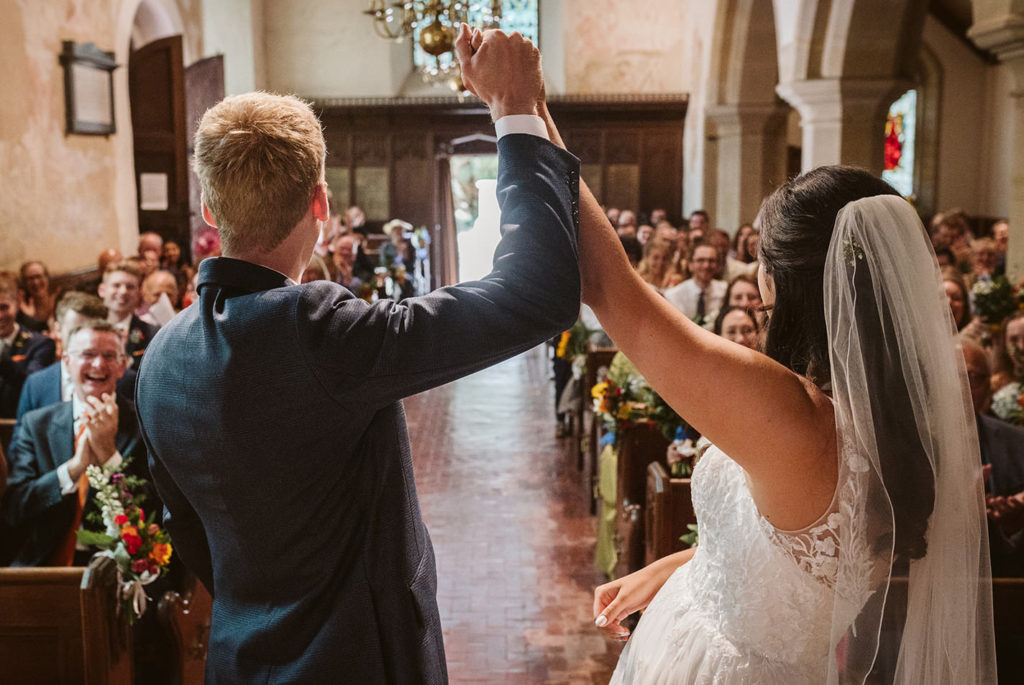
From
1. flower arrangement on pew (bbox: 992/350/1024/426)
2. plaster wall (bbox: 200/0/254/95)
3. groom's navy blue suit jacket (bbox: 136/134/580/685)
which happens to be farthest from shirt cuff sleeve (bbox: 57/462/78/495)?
plaster wall (bbox: 200/0/254/95)

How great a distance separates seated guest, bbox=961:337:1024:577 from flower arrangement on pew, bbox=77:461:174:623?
8.35 feet

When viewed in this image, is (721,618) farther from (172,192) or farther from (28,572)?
(172,192)

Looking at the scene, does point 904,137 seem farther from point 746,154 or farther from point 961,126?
point 746,154

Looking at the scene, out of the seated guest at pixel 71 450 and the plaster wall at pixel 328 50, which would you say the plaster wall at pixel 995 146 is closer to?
the plaster wall at pixel 328 50

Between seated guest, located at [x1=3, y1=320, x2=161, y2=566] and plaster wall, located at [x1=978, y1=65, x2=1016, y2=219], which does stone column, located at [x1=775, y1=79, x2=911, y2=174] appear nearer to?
seated guest, located at [x1=3, y1=320, x2=161, y2=566]

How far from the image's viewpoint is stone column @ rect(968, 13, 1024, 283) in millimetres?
5621

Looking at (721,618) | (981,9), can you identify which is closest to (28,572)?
(721,618)

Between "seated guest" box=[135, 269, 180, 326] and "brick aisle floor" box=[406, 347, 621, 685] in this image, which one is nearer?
"brick aisle floor" box=[406, 347, 621, 685]

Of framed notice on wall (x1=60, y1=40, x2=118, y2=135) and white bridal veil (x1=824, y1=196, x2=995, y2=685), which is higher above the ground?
framed notice on wall (x1=60, y1=40, x2=118, y2=135)

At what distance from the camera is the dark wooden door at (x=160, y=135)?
10.2 meters

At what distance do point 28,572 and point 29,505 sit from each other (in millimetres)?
806

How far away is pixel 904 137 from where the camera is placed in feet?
52.5

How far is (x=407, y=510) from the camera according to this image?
1570mm

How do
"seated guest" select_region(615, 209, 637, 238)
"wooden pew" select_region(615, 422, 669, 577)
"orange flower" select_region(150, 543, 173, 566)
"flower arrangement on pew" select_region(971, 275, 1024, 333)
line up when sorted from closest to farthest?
1. "orange flower" select_region(150, 543, 173, 566)
2. "wooden pew" select_region(615, 422, 669, 577)
3. "flower arrangement on pew" select_region(971, 275, 1024, 333)
4. "seated guest" select_region(615, 209, 637, 238)
